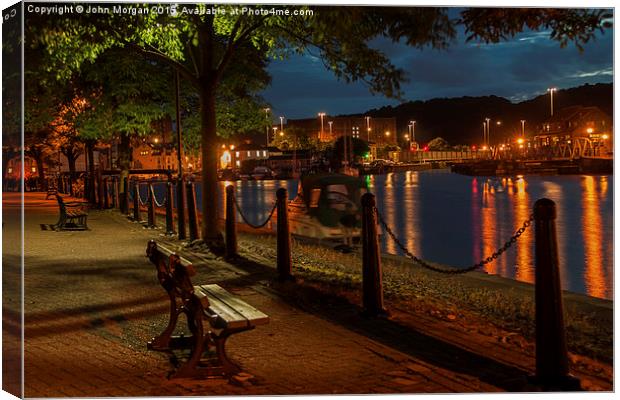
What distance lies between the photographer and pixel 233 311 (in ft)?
18.8

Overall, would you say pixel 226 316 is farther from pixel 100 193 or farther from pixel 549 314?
pixel 100 193

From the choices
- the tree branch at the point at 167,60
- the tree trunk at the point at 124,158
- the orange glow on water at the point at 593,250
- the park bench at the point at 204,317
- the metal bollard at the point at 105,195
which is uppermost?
the tree branch at the point at 167,60

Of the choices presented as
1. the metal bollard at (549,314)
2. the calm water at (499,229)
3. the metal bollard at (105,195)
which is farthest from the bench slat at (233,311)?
the metal bollard at (105,195)

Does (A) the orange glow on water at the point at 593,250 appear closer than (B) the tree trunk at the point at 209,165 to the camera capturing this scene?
Yes

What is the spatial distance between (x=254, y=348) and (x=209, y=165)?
747cm

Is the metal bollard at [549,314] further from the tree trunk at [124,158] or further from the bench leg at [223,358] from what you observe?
the tree trunk at [124,158]

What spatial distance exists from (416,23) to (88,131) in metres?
15.7

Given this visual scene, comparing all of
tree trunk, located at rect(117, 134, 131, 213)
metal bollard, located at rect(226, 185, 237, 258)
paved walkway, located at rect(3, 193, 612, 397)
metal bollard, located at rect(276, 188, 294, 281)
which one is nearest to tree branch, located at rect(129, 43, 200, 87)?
metal bollard, located at rect(226, 185, 237, 258)

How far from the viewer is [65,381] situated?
5.56m

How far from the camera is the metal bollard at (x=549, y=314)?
A: 544 cm

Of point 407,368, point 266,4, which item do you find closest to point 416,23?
point 266,4

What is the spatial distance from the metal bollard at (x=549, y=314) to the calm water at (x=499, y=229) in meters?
4.83

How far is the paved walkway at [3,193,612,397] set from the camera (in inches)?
216

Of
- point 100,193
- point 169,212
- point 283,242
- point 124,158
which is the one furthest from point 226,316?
point 100,193
